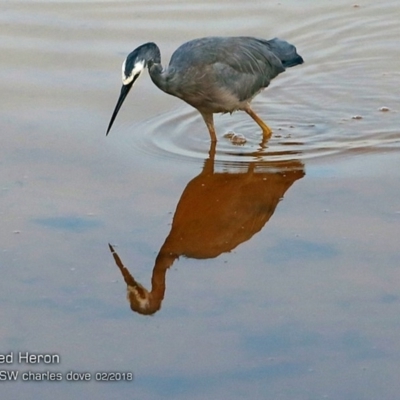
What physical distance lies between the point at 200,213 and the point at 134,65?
1.24 m

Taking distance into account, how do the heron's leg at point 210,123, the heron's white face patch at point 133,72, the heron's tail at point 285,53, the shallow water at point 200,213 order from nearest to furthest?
1. the shallow water at point 200,213
2. the heron's white face patch at point 133,72
3. the heron's leg at point 210,123
4. the heron's tail at point 285,53

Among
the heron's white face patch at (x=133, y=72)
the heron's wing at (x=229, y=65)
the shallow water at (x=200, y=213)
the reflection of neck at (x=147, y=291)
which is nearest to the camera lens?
the shallow water at (x=200, y=213)

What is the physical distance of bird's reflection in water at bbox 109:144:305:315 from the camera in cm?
650

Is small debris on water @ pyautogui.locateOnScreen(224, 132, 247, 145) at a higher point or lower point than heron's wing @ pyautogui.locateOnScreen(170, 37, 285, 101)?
lower

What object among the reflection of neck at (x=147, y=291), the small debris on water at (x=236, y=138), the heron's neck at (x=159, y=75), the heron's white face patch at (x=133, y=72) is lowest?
the small debris on water at (x=236, y=138)

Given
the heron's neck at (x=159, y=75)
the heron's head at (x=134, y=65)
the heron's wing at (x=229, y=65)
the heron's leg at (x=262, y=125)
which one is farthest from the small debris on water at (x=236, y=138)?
the heron's head at (x=134, y=65)

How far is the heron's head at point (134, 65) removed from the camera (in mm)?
7746

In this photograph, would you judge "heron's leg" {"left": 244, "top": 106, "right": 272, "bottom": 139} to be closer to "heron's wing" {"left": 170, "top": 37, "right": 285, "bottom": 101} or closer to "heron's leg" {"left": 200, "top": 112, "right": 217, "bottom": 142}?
"heron's wing" {"left": 170, "top": 37, "right": 285, "bottom": 101}

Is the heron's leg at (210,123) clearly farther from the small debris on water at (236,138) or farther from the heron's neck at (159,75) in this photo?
the heron's neck at (159,75)

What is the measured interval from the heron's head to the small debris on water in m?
1.14

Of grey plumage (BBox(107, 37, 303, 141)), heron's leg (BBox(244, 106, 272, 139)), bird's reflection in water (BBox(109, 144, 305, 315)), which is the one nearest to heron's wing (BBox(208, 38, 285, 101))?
grey plumage (BBox(107, 37, 303, 141))

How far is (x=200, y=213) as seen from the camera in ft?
24.7

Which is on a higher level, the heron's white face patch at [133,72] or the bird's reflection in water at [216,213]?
the heron's white face patch at [133,72]

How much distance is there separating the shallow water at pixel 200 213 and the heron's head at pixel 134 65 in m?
0.66
